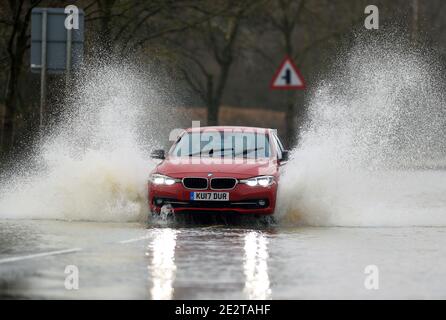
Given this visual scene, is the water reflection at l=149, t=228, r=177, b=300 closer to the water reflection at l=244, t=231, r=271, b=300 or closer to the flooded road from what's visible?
the flooded road

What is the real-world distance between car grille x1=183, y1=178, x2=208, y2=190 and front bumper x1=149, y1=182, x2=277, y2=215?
0.26ft

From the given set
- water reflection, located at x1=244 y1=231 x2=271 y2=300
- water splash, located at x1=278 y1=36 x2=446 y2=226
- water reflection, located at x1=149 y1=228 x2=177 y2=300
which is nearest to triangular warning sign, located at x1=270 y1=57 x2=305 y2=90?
water splash, located at x1=278 y1=36 x2=446 y2=226

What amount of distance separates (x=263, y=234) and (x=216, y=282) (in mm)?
5491

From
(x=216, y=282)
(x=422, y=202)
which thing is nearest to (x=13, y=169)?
(x=422, y=202)

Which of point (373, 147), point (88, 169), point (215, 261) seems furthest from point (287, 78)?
point (215, 261)

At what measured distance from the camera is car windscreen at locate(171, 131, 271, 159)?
19.4 meters

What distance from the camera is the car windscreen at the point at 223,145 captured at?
19438mm

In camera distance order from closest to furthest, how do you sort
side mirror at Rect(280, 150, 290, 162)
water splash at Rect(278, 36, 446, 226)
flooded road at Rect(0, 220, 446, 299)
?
flooded road at Rect(0, 220, 446, 299) → side mirror at Rect(280, 150, 290, 162) → water splash at Rect(278, 36, 446, 226)

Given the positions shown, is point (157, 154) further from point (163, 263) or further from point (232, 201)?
point (163, 263)

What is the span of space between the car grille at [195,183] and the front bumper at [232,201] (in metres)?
0.08

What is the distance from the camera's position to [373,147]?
41.6m

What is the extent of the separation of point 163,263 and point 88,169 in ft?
25.8

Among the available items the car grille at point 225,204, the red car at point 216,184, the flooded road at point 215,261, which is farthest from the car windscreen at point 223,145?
the flooded road at point 215,261
